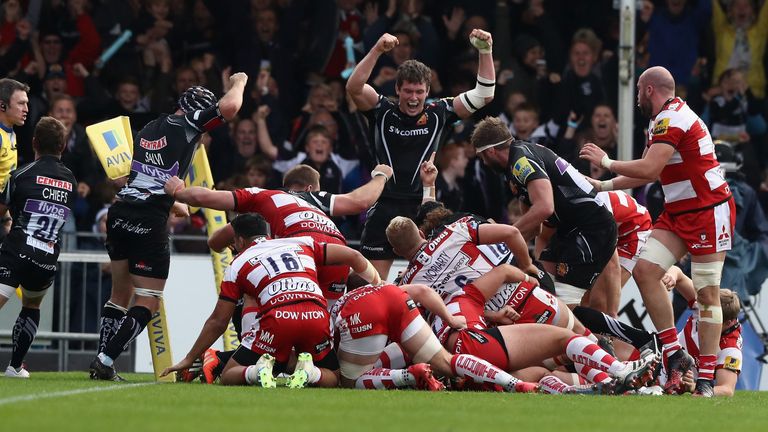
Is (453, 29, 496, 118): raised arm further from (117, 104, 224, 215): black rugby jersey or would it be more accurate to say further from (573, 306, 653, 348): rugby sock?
(117, 104, 224, 215): black rugby jersey

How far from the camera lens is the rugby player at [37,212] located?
1156cm

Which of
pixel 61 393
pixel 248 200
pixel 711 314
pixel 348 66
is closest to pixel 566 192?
pixel 711 314

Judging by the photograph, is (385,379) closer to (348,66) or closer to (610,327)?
(610,327)

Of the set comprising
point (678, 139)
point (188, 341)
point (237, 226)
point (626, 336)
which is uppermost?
point (678, 139)

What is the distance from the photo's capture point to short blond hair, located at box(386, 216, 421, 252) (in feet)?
37.2

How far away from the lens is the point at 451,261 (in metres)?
11.4

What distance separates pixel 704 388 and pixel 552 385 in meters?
1.37

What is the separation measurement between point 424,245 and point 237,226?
1.51 meters

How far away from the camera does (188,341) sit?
15.2 metres

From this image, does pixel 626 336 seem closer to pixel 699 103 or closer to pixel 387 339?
pixel 387 339

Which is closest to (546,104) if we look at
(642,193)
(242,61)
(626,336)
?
(642,193)

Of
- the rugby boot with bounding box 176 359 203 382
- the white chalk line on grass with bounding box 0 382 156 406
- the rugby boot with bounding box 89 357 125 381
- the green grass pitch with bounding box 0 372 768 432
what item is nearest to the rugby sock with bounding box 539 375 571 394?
the green grass pitch with bounding box 0 372 768 432

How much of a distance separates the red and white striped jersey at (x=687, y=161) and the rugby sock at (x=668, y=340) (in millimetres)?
1014

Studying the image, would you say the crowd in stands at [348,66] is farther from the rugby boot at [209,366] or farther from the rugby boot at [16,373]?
the rugby boot at [209,366]
